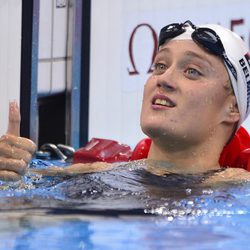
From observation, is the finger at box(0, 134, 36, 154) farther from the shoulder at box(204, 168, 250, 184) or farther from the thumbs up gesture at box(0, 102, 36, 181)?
the shoulder at box(204, 168, 250, 184)

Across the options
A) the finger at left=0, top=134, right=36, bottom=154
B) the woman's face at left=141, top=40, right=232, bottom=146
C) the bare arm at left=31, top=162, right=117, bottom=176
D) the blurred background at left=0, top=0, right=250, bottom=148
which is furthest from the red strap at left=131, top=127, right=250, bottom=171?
the blurred background at left=0, top=0, right=250, bottom=148

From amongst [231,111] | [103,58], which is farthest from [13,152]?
[103,58]

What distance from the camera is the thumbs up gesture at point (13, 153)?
6.33ft

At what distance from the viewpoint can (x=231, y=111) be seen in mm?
2332

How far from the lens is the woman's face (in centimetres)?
215

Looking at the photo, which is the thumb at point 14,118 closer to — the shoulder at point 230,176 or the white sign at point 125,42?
the shoulder at point 230,176

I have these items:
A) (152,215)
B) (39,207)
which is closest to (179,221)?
(152,215)

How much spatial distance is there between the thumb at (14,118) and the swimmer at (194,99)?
1.26ft

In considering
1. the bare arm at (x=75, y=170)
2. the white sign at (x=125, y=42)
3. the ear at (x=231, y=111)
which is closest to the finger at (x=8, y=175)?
the bare arm at (x=75, y=170)

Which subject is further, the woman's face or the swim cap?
the swim cap

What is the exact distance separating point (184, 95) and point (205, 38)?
196 millimetres

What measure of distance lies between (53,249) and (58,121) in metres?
2.97

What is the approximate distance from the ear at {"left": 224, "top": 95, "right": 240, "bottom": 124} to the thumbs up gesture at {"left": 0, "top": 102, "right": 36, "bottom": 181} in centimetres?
66

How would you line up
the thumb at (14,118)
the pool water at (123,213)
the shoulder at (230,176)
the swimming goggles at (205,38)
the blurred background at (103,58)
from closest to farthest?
the pool water at (123,213), the thumb at (14,118), the shoulder at (230,176), the swimming goggles at (205,38), the blurred background at (103,58)
